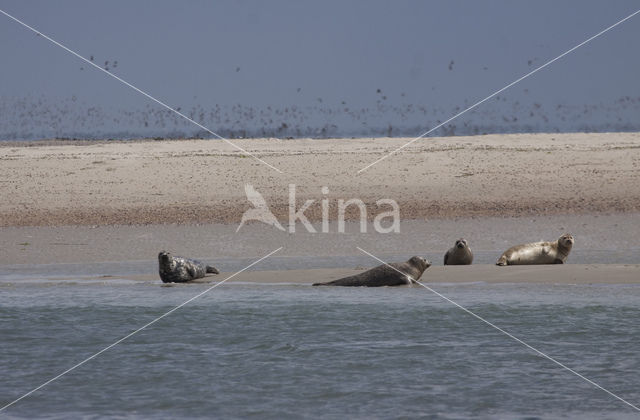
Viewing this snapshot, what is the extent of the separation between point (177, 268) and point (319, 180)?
10.4 metres

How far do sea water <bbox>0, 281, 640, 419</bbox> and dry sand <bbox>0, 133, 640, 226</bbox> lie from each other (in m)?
7.94

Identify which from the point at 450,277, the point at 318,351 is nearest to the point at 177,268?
the point at 450,277

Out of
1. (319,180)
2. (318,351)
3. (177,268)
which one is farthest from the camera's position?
(319,180)

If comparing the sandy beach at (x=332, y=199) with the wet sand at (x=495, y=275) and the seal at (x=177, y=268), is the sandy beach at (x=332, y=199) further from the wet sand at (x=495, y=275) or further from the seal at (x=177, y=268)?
the seal at (x=177, y=268)

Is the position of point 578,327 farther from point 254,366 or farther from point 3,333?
point 3,333

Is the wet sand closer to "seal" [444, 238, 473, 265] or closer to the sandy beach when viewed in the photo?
the sandy beach

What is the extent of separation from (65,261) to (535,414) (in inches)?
474

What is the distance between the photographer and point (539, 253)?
16.0 metres

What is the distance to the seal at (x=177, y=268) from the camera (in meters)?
15.2

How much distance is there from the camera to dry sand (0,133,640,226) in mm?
22406

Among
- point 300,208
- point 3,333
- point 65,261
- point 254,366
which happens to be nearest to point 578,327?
point 254,366

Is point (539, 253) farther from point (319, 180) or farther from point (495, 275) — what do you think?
point (319, 180)

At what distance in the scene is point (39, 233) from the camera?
2056cm

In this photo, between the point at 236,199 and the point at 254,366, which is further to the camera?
the point at 236,199
